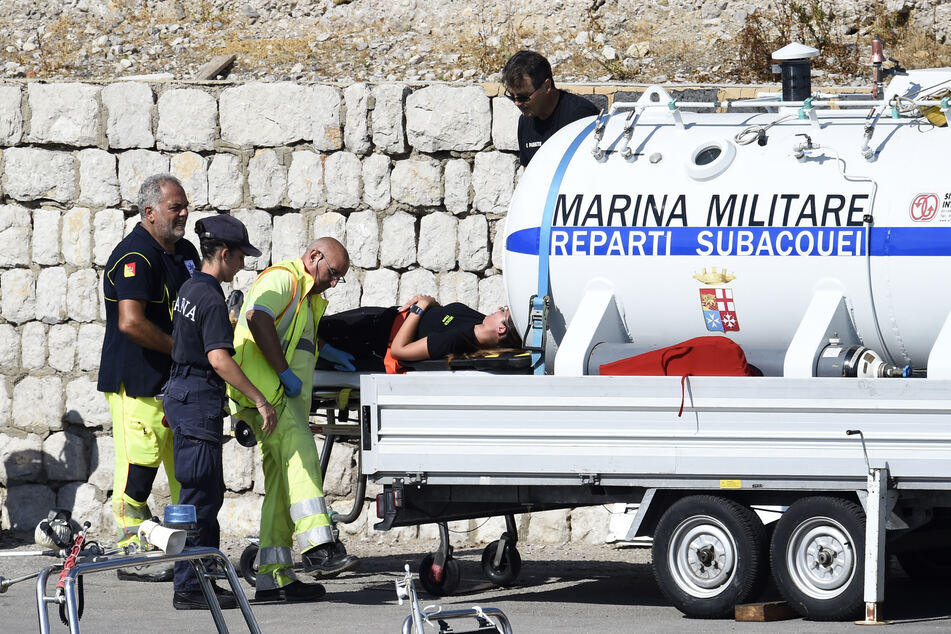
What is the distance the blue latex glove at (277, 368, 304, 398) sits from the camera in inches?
307

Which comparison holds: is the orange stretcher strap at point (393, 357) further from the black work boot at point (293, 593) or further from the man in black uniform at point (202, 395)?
the black work boot at point (293, 593)

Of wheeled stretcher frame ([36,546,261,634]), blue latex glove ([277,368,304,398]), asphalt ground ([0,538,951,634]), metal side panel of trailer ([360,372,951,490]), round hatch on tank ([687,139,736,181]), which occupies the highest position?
round hatch on tank ([687,139,736,181])

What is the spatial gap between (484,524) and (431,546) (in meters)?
0.39

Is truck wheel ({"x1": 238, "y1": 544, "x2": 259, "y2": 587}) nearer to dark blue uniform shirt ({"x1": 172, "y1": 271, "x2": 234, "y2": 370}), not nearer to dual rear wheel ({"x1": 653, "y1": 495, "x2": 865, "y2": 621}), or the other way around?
dark blue uniform shirt ({"x1": 172, "y1": 271, "x2": 234, "y2": 370})

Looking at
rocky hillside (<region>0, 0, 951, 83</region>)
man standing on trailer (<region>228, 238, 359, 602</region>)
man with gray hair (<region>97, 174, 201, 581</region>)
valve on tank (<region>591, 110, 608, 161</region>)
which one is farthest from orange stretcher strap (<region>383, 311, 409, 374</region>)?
rocky hillside (<region>0, 0, 951, 83</region>)

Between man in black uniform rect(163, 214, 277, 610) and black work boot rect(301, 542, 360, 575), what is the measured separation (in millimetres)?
533

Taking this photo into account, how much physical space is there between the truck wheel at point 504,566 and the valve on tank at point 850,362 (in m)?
2.25

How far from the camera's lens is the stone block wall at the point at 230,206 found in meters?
9.83

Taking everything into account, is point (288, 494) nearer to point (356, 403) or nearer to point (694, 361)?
point (356, 403)

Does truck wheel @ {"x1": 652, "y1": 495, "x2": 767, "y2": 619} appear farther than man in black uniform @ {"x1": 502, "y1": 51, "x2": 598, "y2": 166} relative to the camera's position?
No

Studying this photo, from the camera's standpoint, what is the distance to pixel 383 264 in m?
9.96

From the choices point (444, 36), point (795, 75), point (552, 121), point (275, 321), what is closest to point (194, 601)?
point (275, 321)

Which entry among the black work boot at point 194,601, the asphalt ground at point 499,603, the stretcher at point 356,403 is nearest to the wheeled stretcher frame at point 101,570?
the asphalt ground at point 499,603

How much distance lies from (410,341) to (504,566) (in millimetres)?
1396
